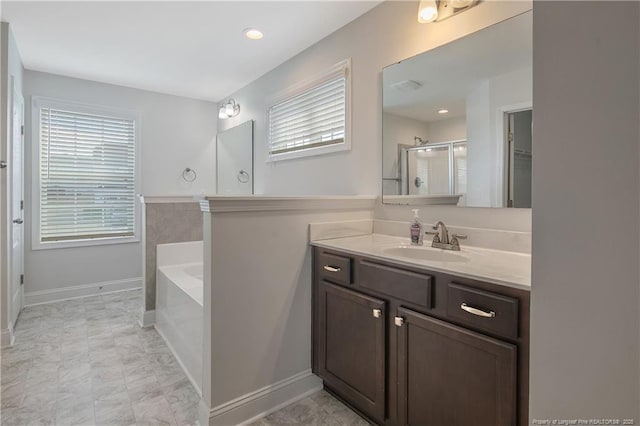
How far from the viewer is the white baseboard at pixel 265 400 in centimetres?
162

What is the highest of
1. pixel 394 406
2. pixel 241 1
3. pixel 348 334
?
pixel 241 1

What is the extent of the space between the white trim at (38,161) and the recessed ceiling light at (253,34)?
7.04 feet

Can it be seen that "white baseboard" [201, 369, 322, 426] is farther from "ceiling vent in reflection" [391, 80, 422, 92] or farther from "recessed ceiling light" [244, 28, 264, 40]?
"recessed ceiling light" [244, 28, 264, 40]

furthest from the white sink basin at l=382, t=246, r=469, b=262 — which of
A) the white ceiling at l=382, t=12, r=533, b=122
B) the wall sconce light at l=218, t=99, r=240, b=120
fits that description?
the wall sconce light at l=218, t=99, r=240, b=120

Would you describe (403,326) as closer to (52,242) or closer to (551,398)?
(551,398)

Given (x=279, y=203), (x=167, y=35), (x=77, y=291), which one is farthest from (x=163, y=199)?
(x=77, y=291)

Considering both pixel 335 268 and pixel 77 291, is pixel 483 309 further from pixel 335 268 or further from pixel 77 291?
pixel 77 291

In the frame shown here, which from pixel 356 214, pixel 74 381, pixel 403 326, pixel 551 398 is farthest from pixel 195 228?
pixel 551 398

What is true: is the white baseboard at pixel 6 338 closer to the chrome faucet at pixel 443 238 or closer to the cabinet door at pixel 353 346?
the cabinet door at pixel 353 346

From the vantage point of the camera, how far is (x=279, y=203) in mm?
1760

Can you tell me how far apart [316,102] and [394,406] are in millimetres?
2318

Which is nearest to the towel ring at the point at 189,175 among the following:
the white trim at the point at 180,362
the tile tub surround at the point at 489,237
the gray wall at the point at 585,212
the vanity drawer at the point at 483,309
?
the white trim at the point at 180,362

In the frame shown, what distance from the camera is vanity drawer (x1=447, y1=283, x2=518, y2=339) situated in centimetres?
108

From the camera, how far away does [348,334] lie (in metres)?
1.69
